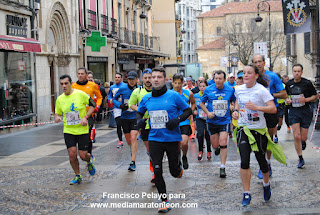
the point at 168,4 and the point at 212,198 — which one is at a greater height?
the point at 168,4

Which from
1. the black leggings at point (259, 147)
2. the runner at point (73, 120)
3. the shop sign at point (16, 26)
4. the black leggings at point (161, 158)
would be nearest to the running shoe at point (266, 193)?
the black leggings at point (259, 147)

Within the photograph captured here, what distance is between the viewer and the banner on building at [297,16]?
1725 centimetres

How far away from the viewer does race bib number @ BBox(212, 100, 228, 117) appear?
9.34 m

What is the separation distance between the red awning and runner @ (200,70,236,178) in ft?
29.0

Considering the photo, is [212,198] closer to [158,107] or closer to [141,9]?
[158,107]

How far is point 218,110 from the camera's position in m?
9.39

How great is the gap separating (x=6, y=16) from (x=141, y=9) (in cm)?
2554

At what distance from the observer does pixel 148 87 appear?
941 centimetres

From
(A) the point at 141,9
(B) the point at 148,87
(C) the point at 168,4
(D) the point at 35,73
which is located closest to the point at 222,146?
(B) the point at 148,87

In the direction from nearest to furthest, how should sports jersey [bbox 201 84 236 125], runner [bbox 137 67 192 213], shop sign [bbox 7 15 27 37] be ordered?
runner [bbox 137 67 192 213] < sports jersey [bbox 201 84 236 125] < shop sign [bbox 7 15 27 37]

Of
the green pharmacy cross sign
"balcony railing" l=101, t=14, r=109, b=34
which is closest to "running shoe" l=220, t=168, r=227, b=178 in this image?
the green pharmacy cross sign

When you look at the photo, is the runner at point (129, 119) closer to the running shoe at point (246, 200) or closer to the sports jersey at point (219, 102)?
the sports jersey at point (219, 102)

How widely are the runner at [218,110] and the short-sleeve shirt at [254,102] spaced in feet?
7.03

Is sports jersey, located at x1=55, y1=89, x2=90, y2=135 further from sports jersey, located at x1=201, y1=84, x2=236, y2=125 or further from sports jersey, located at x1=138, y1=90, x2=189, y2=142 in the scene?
sports jersey, located at x1=201, y1=84, x2=236, y2=125
